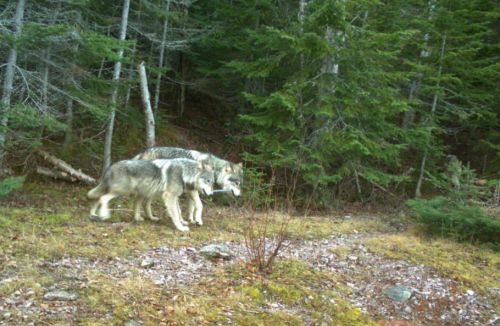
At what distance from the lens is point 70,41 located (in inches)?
411

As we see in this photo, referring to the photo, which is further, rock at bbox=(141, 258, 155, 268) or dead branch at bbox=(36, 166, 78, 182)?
dead branch at bbox=(36, 166, 78, 182)

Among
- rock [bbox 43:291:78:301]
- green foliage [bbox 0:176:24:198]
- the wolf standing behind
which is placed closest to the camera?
rock [bbox 43:291:78:301]

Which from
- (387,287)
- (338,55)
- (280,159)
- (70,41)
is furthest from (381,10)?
(387,287)

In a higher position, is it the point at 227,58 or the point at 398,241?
the point at 227,58

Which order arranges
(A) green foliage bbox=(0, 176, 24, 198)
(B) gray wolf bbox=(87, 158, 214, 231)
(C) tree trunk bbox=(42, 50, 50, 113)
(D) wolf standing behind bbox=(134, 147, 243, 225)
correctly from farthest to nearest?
(D) wolf standing behind bbox=(134, 147, 243, 225) < (C) tree trunk bbox=(42, 50, 50, 113) < (B) gray wolf bbox=(87, 158, 214, 231) < (A) green foliage bbox=(0, 176, 24, 198)

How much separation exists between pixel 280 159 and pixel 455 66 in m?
7.84

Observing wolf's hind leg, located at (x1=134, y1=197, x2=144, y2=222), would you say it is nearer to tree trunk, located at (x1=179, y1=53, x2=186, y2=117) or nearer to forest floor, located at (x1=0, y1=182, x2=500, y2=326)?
forest floor, located at (x1=0, y1=182, x2=500, y2=326)

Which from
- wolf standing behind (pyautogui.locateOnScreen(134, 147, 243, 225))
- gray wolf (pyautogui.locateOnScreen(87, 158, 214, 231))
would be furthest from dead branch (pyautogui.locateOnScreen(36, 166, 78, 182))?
gray wolf (pyautogui.locateOnScreen(87, 158, 214, 231))

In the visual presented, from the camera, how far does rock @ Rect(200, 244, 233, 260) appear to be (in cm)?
688

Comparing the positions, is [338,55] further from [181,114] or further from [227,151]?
[181,114]

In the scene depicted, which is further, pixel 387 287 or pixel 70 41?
pixel 70 41

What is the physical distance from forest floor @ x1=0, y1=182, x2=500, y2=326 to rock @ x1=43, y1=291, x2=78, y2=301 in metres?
0.01

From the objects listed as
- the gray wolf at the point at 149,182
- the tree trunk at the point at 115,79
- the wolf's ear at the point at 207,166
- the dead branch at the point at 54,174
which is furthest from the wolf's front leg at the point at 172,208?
the dead branch at the point at 54,174

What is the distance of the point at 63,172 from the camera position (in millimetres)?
11672
